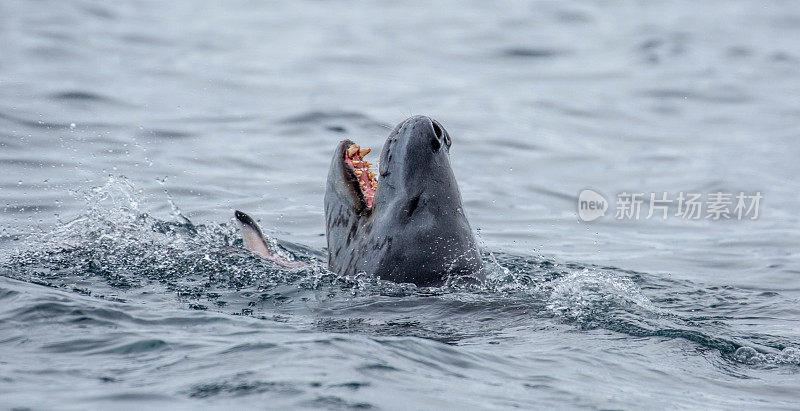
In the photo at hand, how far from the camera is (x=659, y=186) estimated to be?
13.7m

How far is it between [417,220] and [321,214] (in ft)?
15.0

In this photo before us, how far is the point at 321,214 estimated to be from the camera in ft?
35.4

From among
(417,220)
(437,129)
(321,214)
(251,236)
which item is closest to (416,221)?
(417,220)

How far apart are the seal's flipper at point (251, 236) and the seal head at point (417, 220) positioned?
3.93 feet

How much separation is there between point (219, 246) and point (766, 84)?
53.7ft

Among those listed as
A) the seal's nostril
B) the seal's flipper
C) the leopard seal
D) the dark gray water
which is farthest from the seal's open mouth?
the seal's flipper

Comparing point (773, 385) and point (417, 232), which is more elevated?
point (417, 232)

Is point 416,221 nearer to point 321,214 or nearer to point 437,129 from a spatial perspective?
point 437,129

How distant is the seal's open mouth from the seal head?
20cm

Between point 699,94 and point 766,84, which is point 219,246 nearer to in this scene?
point 699,94

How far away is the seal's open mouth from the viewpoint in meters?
6.69

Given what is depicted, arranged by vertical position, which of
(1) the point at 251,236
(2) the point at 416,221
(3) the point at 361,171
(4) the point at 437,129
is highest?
(4) the point at 437,129

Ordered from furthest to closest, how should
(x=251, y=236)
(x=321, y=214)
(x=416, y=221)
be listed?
(x=321, y=214) → (x=251, y=236) → (x=416, y=221)

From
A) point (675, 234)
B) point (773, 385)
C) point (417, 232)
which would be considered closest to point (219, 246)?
point (417, 232)
